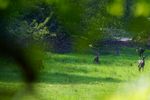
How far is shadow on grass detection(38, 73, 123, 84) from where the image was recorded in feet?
34.5

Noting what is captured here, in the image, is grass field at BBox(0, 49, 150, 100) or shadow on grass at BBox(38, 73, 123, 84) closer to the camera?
grass field at BBox(0, 49, 150, 100)

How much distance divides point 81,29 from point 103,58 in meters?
14.7

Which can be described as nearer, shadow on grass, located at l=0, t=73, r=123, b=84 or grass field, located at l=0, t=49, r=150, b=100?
grass field, located at l=0, t=49, r=150, b=100

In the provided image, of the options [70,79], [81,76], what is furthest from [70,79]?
[81,76]

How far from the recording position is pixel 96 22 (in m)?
0.74

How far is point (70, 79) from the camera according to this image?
10828mm

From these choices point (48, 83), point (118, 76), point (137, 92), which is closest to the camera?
point (137, 92)

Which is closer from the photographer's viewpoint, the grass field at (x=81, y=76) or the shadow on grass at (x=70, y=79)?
the grass field at (x=81, y=76)

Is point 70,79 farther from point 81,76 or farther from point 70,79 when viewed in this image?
point 81,76

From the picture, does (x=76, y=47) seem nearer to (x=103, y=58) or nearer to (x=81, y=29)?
(x=81, y=29)

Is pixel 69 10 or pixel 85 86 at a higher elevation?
pixel 69 10

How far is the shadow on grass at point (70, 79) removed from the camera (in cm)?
1052

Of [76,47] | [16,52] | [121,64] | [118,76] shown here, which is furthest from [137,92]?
[121,64]

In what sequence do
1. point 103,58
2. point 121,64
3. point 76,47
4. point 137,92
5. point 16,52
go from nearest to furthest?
point 137,92 < point 16,52 < point 76,47 < point 121,64 < point 103,58
